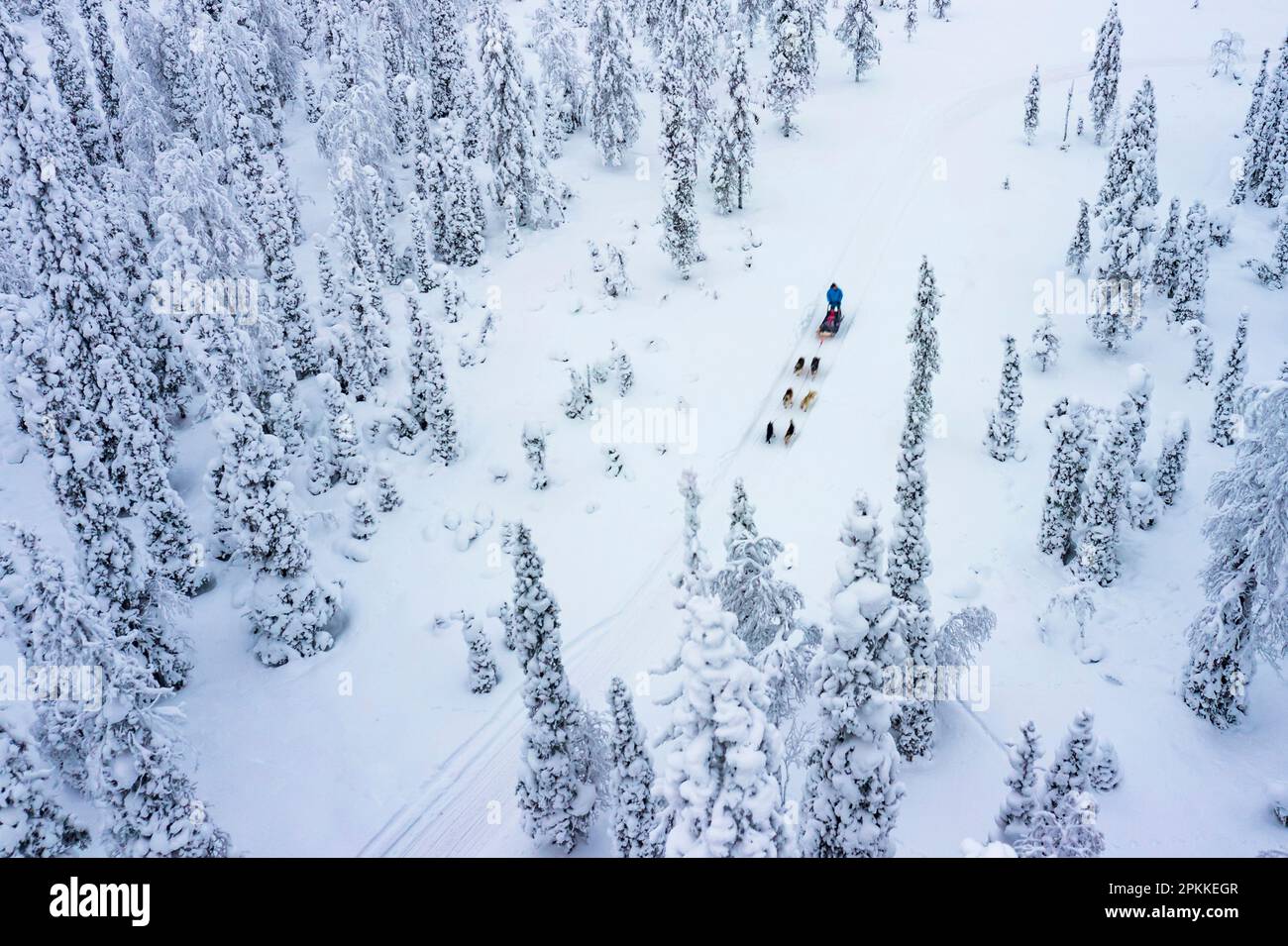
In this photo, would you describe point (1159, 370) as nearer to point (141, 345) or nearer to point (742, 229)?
point (742, 229)

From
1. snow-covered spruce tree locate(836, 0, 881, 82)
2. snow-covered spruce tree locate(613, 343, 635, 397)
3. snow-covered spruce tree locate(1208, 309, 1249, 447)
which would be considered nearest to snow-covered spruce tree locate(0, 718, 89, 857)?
snow-covered spruce tree locate(613, 343, 635, 397)

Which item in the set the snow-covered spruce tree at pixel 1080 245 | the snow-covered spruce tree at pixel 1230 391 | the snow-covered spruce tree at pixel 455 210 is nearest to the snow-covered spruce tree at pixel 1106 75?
the snow-covered spruce tree at pixel 1080 245

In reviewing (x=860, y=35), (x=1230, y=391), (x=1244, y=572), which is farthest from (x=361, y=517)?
(x=860, y=35)

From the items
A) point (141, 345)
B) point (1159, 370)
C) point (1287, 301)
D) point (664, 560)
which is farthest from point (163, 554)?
point (1287, 301)

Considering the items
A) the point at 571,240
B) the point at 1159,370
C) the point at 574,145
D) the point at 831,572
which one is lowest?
the point at 831,572

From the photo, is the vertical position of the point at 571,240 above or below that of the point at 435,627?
above

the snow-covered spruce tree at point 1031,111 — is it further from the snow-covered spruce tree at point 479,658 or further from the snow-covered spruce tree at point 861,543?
the snow-covered spruce tree at point 479,658

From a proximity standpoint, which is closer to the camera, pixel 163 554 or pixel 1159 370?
pixel 163 554

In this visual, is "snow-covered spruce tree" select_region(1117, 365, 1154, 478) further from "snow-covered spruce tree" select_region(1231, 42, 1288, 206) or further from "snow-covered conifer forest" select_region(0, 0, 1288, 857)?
"snow-covered spruce tree" select_region(1231, 42, 1288, 206)
